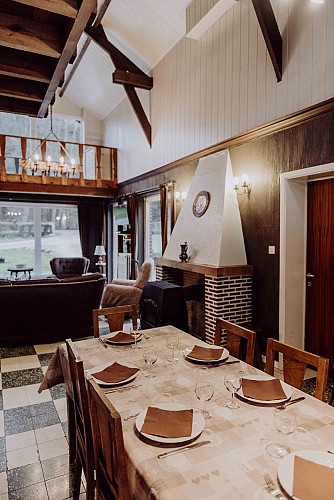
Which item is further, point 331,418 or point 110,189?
point 110,189

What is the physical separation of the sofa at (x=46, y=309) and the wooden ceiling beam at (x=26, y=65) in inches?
151

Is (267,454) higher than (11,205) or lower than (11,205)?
lower

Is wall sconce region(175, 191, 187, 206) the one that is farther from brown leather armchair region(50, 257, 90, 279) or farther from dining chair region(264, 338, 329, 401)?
dining chair region(264, 338, 329, 401)

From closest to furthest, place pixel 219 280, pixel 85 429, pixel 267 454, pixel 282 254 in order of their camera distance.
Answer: pixel 267 454 < pixel 85 429 < pixel 282 254 < pixel 219 280

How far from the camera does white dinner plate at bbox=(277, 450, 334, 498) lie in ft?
3.79

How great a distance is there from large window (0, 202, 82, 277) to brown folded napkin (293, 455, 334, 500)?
961 cm

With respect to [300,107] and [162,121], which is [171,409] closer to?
[300,107]

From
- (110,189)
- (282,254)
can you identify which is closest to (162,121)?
(110,189)

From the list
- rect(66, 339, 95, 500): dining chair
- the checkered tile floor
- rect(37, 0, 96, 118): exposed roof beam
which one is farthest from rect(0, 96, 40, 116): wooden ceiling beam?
the checkered tile floor

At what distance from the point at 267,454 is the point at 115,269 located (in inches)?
364

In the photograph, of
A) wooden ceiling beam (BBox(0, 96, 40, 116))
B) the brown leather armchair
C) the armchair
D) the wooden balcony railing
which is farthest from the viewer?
the brown leather armchair

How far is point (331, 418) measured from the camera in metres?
1.59

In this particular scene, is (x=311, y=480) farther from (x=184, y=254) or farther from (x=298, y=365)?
(x=184, y=254)

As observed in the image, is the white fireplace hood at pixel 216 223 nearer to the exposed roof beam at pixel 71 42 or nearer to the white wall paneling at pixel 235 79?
the white wall paneling at pixel 235 79
